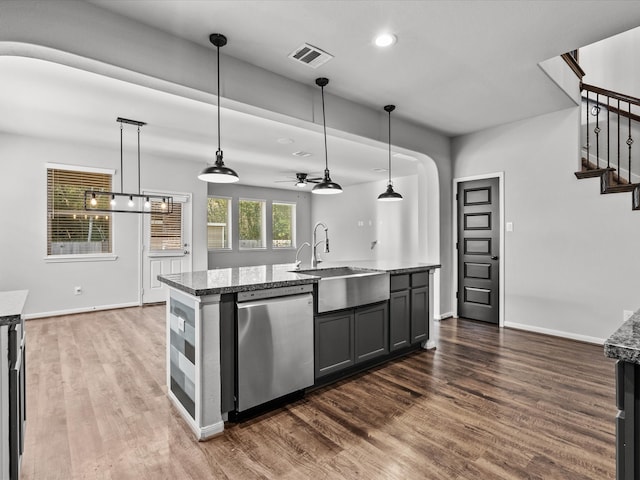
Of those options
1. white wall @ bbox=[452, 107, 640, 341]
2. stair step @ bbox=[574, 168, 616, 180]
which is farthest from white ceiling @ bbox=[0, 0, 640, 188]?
stair step @ bbox=[574, 168, 616, 180]

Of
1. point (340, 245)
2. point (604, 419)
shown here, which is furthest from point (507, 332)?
point (340, 245)

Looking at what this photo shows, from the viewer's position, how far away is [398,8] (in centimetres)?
225

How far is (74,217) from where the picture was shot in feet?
18.1

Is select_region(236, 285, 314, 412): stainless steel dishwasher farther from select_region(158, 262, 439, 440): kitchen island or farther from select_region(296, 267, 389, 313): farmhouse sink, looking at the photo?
select_region(296, 267, 389, 313): farmhouse sink

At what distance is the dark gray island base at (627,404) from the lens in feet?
3.18

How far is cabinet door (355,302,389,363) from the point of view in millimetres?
3109

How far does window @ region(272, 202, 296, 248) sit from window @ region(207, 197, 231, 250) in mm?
1373

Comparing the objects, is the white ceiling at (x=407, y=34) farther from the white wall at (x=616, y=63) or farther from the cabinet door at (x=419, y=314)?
the cabinet door at (x=419, y=314)

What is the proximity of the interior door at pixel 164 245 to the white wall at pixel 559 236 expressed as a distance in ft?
17.3

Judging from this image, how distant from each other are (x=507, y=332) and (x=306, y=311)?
125 inches

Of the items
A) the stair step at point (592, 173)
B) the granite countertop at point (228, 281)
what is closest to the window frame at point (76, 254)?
the granite countertop at point (228, 281)

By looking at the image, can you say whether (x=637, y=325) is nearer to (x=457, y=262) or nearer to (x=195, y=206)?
(x=457, y=262)

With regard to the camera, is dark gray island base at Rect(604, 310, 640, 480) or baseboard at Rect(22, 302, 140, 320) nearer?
dark gray island base at Rect(604, 310, 640, 480)

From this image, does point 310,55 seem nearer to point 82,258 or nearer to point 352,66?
point 352,66
